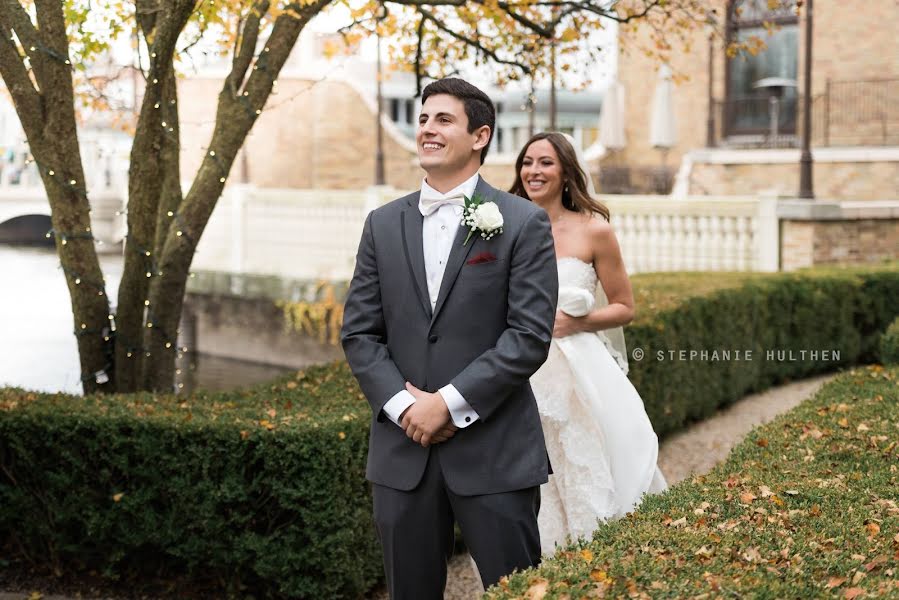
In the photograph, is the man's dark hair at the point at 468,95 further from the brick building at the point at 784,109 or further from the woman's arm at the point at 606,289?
the brick building at the point at 784,109

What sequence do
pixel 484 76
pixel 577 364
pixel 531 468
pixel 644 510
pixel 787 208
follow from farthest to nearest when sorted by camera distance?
pixel 787 208, pixel 484 76, pixel 577 364, pixel 644 510, pixel 531 468

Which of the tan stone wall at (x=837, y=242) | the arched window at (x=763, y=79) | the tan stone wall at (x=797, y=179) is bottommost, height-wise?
the tan stone wall at (x=837, y=242)

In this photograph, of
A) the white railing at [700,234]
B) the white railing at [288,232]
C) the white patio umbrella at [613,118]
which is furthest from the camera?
the white patio umbrella at [613,118]

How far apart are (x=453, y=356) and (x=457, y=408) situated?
186mm

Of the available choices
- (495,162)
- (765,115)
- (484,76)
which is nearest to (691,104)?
(765,115)

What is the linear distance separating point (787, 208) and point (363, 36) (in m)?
8.18

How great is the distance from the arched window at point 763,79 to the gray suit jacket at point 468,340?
77.8 ft

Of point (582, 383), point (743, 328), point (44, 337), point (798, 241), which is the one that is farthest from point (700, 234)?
point (44, 337)

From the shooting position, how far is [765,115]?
26953 millimetres

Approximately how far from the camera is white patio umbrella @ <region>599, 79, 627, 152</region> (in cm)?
2720

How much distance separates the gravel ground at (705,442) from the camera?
6258 mm

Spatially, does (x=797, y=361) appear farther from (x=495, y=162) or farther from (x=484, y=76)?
(x=495, y=162)

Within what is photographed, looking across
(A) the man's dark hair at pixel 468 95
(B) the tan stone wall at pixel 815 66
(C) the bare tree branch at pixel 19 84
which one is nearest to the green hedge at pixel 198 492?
(C) the bare tree branch at pixel 19 84

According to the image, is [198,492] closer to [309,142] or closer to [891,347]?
[891,347]
